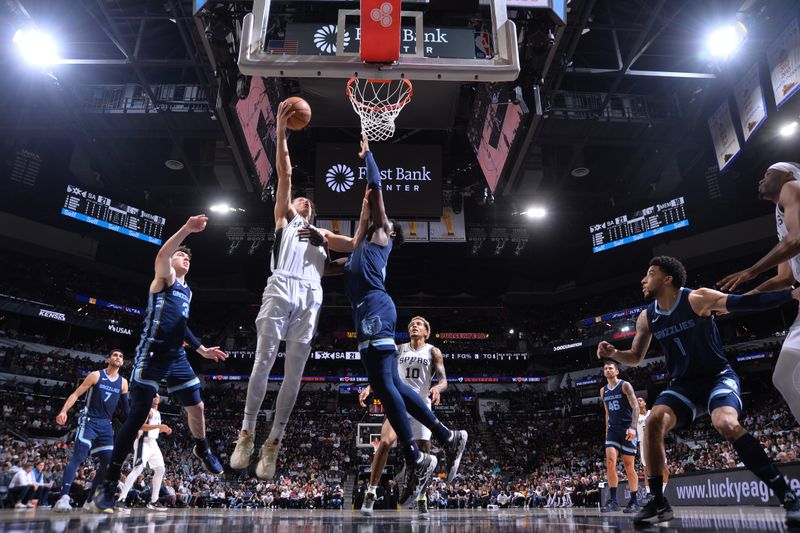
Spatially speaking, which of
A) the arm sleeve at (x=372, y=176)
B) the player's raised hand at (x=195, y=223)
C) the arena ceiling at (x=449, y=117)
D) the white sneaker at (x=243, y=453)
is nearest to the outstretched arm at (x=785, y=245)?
the arm sleeve at (x=372, y=176)

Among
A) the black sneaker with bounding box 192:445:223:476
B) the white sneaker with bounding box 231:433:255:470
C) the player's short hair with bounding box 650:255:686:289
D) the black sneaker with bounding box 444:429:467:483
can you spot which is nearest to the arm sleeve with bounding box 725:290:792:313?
the player's short hair with bounding box 650:255:686:289

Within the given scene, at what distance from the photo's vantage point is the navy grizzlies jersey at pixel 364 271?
4.52 m

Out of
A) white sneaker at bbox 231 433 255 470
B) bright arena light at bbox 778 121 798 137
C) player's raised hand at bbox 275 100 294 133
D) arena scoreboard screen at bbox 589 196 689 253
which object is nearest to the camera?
white sneaker at bbox 231 433 255 470

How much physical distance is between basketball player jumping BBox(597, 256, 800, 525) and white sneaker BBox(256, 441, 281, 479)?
8.68ft

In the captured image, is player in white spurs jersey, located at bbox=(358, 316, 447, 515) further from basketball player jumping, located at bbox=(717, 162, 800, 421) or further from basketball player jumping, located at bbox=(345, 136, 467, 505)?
basketball player jumping, located at bbox=(717, 162, 800, 421)

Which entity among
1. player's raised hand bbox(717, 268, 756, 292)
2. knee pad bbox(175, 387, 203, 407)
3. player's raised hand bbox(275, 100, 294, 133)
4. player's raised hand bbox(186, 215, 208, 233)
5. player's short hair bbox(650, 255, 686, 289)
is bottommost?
knee pad bbox(175, 387, 203, 407)

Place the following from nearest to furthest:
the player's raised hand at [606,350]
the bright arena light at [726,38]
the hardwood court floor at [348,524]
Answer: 1. the hardwood court floor at [348,524]
2. the player's raised hand at [606,350]
3. the bright arena light at [726,38]

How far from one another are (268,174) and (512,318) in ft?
84.7

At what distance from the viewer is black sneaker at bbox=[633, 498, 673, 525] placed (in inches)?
144

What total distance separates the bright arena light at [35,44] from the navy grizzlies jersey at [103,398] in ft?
22.2

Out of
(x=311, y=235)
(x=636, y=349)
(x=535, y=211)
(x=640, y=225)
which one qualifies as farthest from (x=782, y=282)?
(x=640, y=225)

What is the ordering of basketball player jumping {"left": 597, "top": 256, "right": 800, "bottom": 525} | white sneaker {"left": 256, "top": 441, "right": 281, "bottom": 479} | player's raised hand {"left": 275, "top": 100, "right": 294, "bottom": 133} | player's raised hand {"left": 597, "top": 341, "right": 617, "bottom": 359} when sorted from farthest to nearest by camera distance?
1. player's raised hand {"left": 275, "top": 100, "right": 294, "bottom": 133}
2. player's raised hand {"left": 597, "top": 341, "right": 617, "bottom": 359}
3. white sneaker {"left": 256, "top": 441, "right": 281, "bottom": 479}
4. basketball player jumping {"left": 597, "top": 256, "right": 800, "bottom": 525}

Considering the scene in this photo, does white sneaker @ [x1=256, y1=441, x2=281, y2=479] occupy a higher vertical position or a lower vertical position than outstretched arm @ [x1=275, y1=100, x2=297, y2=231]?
lower

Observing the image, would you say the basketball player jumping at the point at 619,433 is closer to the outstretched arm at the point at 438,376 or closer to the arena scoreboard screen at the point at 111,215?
the outstretched arm at the point at 438,376
